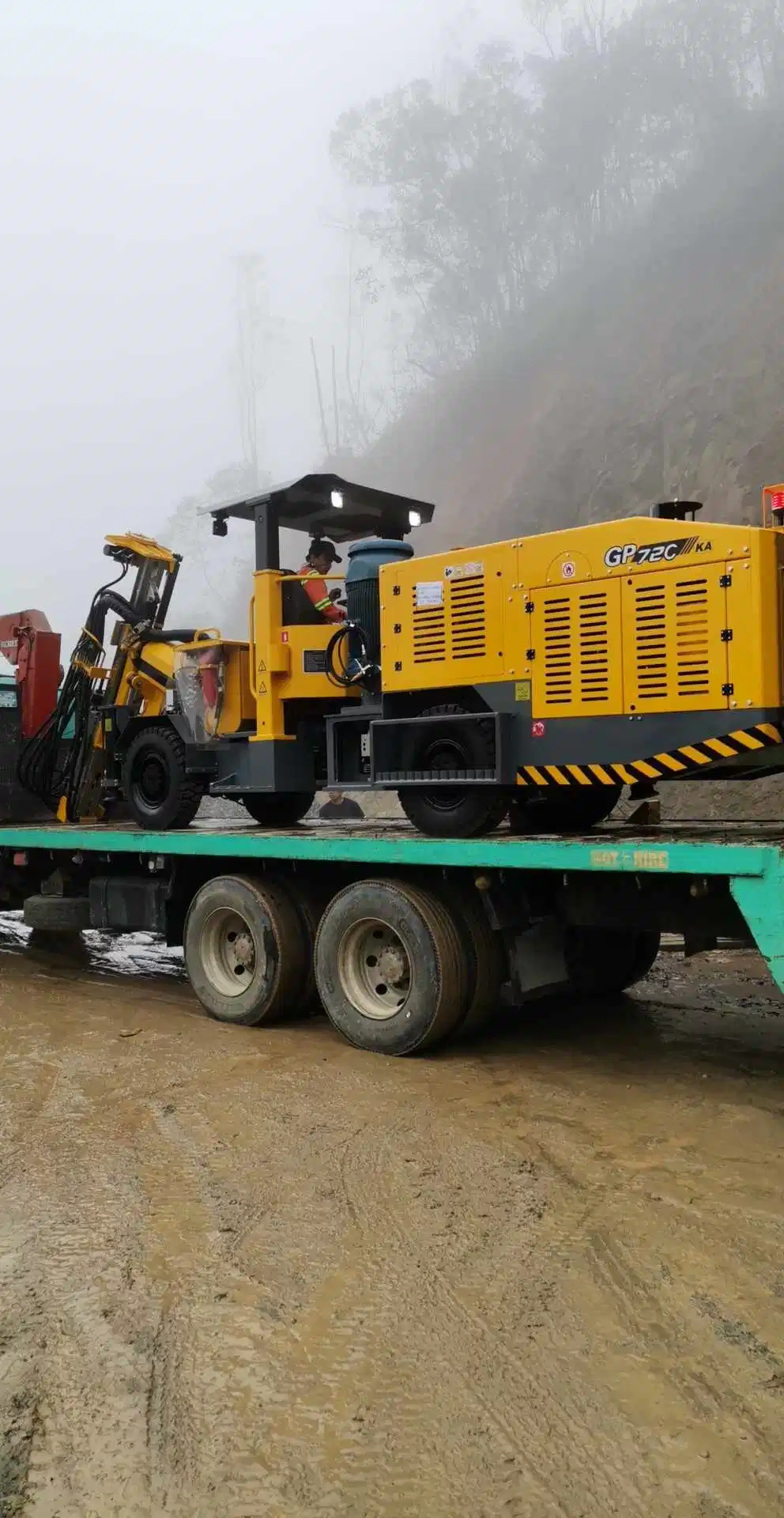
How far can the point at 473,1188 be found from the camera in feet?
13.8

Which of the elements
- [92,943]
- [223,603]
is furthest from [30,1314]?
[223,603]

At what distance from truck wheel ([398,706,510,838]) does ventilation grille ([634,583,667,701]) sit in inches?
37.7

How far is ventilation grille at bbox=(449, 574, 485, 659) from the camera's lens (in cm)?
628

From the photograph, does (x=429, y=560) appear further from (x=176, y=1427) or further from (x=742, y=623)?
(x=176, y=1427)

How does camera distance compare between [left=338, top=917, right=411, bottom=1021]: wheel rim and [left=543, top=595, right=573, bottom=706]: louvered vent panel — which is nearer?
[left=543, top=595, right=573, bottom=706]: louvered vent panel

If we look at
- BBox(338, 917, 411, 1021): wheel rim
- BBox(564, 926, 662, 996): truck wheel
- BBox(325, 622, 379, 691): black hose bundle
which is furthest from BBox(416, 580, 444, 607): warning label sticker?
BBox(564, 926, 662, 996): truck wheel

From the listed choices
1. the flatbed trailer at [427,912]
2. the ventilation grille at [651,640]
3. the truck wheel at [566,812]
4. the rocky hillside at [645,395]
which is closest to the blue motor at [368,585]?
the flatbed trailer at [427,912]

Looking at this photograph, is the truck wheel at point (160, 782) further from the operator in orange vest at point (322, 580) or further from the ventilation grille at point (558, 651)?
the ventilation grille at point (558, 651)

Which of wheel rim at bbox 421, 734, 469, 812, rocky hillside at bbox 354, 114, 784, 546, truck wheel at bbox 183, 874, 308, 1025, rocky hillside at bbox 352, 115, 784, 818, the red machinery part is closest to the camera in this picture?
wheel rim at bbox 421, 734, 469, 812

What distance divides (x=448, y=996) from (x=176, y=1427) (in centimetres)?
329

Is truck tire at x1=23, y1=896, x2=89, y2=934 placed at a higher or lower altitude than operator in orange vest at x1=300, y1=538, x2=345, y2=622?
lower

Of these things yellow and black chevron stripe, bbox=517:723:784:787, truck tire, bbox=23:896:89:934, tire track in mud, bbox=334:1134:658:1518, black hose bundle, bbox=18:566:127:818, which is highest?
black hose bundle, bbox=18:566:127:818

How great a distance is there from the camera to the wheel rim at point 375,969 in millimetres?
6199

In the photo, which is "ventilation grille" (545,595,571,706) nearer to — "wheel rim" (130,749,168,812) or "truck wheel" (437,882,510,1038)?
"truck wheel" (437,882,510,1038)
